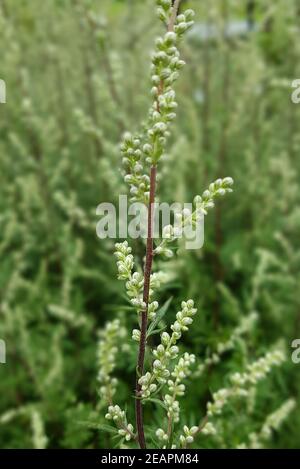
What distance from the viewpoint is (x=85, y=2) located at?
3166 millimetres

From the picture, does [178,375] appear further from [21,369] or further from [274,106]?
[274,106]

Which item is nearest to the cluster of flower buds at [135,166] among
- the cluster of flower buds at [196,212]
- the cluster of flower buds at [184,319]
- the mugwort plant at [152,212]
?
the mugwort plant at [152,212]

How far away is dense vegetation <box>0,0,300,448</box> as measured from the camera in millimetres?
3047

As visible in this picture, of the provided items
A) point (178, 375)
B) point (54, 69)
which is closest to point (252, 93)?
point (54, 69)

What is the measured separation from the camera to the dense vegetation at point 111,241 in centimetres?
305

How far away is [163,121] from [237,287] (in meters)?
3.35

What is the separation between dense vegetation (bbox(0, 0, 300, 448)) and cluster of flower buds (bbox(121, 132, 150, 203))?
92 cm

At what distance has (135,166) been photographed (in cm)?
135

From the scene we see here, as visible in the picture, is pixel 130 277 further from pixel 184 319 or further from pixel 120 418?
pixel 120 418

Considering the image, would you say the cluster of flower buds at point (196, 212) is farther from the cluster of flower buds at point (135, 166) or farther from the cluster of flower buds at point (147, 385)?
the cluster of flower buds at point (147, 385)

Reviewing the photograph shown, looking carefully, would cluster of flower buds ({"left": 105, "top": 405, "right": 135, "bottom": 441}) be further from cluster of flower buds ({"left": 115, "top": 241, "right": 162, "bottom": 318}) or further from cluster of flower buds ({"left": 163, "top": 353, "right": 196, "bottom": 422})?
cluster of flower buds ({"left": 115, "top": 241, "right": 162, "bottom": 318})

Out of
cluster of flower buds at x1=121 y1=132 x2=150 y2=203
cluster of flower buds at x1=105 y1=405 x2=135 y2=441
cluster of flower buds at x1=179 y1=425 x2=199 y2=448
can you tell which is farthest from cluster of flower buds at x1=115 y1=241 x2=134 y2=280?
cluster of flower buds at x1=179 y1=425 x2=199 y2=448

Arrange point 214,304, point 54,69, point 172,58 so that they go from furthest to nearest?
point 54,69, point 214,304, point 172,58

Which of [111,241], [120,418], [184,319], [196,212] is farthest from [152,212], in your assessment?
[111,241]
